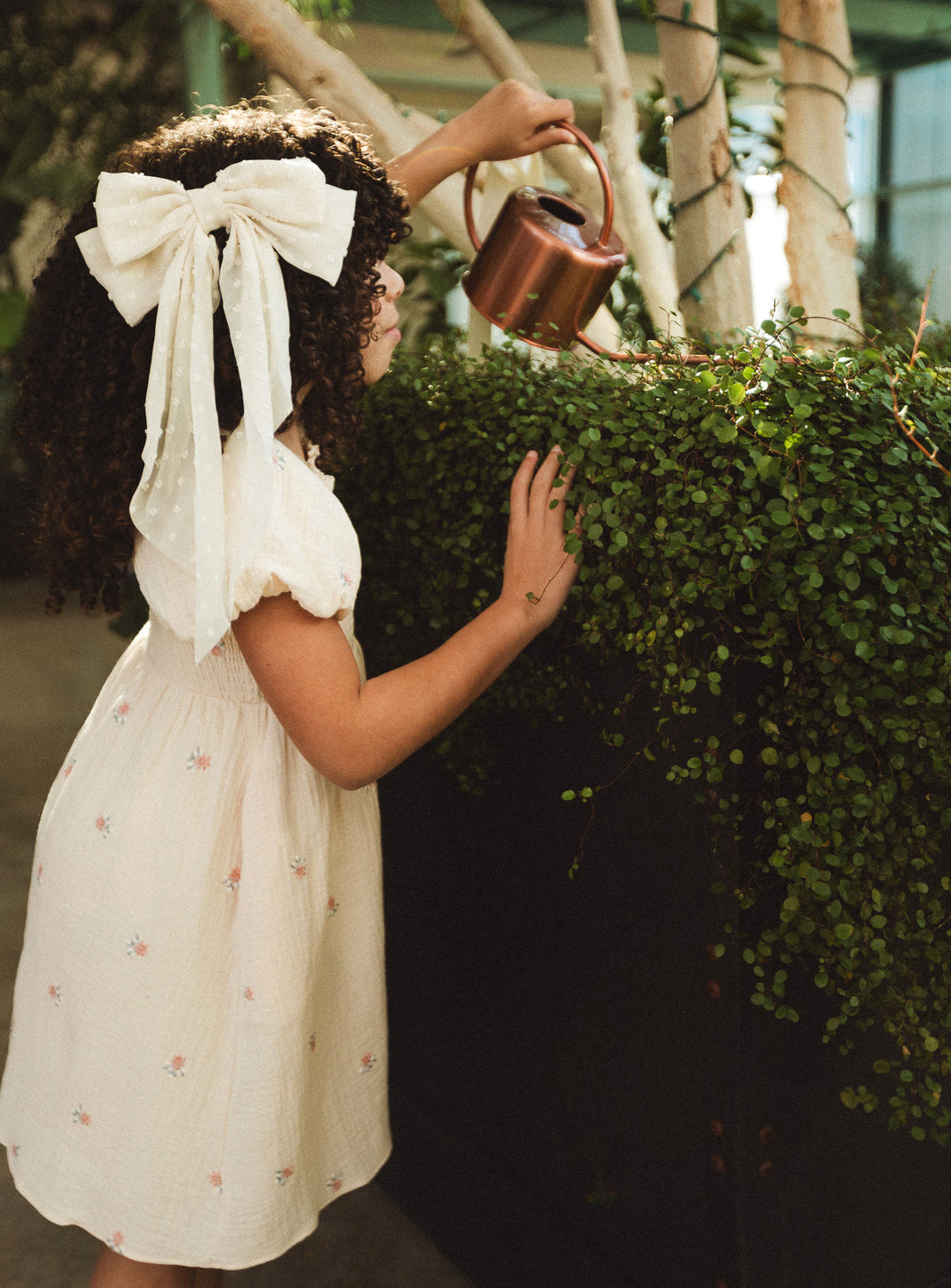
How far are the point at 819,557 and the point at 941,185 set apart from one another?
7.03 metres

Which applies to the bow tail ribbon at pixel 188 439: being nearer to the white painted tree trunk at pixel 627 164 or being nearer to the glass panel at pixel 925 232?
the white painted tree trunk at pixel 627 164

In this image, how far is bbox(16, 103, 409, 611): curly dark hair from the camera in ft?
3.39

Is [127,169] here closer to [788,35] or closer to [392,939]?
[392,939]

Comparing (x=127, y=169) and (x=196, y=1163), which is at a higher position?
(x=127, y=169)

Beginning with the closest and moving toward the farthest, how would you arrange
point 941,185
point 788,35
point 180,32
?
point 788,35 < point 180,32 < point 941,185

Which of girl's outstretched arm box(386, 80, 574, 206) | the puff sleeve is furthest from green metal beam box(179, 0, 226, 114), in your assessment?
the puff sleeve

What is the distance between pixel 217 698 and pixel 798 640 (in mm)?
546

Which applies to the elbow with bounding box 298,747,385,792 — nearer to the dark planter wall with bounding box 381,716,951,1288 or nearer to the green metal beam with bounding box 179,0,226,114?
the dark planter wall with bounding box 381,716,951,1288

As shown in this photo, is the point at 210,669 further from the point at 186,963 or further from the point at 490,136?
the point at 490,136

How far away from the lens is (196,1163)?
1.09m

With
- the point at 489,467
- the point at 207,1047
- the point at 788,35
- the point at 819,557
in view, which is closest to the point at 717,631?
the point at 819,557

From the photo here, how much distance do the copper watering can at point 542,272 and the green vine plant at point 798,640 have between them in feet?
→ 0.58

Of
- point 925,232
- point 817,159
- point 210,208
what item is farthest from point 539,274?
point 925,232

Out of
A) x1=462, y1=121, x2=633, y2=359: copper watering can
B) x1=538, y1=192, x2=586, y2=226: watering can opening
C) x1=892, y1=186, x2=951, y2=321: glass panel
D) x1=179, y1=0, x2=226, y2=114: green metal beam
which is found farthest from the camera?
x1=892, y1=186, x2=951, y2=321: glass panel
